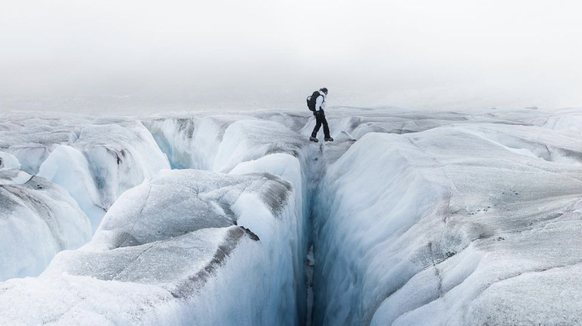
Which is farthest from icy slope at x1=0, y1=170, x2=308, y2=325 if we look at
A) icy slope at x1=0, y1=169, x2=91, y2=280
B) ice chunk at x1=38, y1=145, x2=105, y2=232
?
ice chunk at x1=38, y1=145, x2=105, y2=232

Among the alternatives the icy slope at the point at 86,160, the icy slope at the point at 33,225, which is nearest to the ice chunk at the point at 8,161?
the icy slope at the point at 86,160

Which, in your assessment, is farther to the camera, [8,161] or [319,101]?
[8,161]

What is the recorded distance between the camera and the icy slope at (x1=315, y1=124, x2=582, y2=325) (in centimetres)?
290

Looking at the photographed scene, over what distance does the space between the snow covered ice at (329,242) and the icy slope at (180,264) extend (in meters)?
0.01

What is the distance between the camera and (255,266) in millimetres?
4852

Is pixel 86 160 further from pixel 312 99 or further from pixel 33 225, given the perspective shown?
pixel 312 99

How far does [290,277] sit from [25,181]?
703cm

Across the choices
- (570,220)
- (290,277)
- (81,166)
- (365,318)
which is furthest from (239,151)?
(570,220)

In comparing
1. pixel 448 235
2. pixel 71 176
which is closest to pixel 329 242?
pixel 448 235

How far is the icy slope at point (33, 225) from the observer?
7180mm

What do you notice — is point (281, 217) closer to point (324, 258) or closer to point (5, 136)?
point (324, 258)

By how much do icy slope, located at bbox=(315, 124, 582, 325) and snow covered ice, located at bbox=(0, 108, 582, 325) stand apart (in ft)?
0.06

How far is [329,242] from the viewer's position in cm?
750

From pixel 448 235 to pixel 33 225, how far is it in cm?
676
